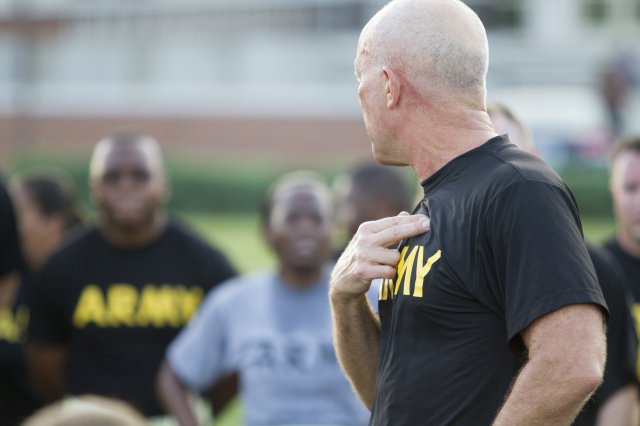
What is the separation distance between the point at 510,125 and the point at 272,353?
1945mm

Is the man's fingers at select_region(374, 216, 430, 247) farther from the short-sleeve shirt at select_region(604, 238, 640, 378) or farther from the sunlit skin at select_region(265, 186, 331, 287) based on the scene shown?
the sunlit skin at select_region(265, 186, 331, 287)

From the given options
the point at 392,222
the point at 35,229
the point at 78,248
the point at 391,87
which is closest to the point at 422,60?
the point at 391,87

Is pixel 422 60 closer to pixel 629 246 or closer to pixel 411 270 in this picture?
pixel 411 270

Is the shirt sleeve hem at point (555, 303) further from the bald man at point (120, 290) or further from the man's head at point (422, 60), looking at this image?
the bald man at point (120, 290)

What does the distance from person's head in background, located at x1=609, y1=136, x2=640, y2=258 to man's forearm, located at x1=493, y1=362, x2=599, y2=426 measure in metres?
3.12

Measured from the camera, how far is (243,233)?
25031mm

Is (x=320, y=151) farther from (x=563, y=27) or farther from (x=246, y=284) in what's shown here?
(x=246, y=284)

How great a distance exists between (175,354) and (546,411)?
3.65m

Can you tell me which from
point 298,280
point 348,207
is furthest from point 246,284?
point 348,207

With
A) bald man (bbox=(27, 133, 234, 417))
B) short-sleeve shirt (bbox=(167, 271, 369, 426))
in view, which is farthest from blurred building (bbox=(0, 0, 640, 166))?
short-sleeve shirt (bbox=(167, 271, 369, 426))

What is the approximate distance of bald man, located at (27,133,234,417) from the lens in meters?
6.77

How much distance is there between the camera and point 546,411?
8.90 feet

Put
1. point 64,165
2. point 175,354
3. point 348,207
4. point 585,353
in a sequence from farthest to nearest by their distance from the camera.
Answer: point 64,165 → point 348,207 → point 175,354 → point 585,353

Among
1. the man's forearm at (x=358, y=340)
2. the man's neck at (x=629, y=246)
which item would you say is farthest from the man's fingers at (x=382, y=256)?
the man's neck at (x=629, y=246)
